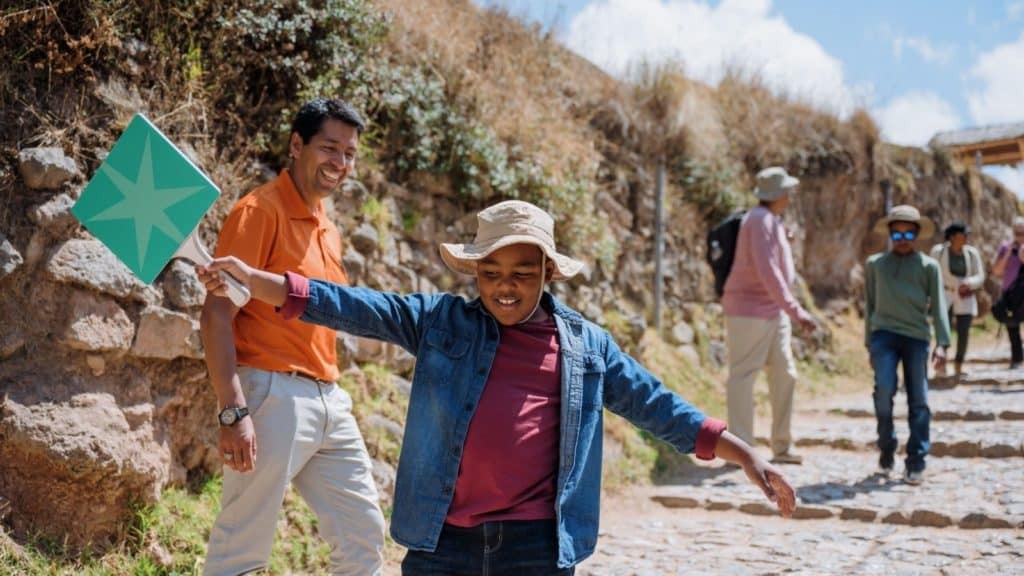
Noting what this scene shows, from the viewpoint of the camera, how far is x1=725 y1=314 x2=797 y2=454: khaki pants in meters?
7.42

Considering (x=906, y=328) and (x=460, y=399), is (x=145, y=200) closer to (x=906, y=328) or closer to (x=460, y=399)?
(x=460, y=399)

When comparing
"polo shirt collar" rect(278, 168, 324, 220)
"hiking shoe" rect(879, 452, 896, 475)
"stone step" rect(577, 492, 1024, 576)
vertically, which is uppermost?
"polo shirt collar" rect(278, 168, 324, 220)

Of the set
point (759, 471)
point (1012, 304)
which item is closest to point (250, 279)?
point (759, 471)

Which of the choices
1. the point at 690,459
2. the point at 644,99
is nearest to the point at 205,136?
the point at 690,459

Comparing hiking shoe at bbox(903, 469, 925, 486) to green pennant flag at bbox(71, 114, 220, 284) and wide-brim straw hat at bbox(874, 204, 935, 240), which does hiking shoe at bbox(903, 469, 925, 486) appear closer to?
wide-brim straw hat at bbox(874, 204, 935, 240)

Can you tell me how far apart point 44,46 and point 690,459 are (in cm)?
598

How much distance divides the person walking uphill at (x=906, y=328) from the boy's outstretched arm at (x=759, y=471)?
433 centimetres

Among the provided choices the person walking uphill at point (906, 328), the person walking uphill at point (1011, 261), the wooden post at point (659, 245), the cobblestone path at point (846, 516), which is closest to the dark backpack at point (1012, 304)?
the person walking uphill at point (1011, 261)

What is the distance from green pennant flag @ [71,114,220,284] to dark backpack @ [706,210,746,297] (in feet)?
18.2

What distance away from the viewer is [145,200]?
2873 mm

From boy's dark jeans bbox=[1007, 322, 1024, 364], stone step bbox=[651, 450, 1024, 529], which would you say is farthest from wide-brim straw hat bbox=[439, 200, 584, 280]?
boy's dark jeans bbox=[1007, 322, 1024, 364]

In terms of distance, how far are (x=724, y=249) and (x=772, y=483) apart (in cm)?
513

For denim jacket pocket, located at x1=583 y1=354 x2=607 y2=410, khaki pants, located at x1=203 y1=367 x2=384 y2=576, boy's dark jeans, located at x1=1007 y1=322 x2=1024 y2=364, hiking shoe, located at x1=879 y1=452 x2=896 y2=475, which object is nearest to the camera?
denim jacket pocket, located at x1=583 y1=354 x2=607 y2=410

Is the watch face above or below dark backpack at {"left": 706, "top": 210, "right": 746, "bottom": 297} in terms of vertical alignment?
below
